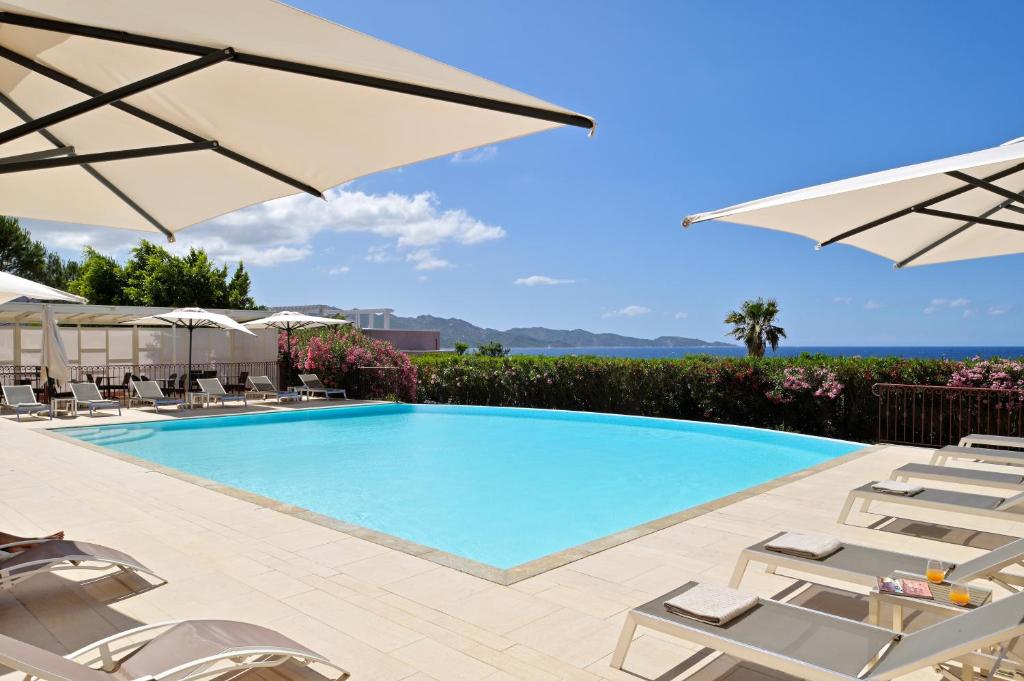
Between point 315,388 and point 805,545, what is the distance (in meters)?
14.9

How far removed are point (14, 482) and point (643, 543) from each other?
252 inches

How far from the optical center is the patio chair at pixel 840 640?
220 centimetres

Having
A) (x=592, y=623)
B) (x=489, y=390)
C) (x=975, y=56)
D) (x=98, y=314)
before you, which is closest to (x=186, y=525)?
(x=592, y=623)

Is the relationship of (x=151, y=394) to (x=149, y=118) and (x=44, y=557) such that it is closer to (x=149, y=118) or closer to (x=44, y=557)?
(x=44, y=557)

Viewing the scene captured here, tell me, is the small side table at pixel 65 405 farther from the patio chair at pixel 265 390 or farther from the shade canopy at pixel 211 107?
the shade canopy at pixel 211 107

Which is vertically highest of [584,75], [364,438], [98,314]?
[584,75]

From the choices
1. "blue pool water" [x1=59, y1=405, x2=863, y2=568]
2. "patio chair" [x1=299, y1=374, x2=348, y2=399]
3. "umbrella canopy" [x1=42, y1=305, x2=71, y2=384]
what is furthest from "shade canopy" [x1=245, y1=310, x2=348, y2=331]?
"umbrella canopy" [x1=42, y1=305, x2=71, y2=384]

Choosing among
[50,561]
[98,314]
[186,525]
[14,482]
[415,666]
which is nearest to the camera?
[415,666]

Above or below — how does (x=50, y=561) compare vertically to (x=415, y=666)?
above

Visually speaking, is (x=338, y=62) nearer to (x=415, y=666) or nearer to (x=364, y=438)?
(x=415, y=666)

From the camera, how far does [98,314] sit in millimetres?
16234

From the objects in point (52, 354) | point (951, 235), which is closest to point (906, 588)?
point (951, 235)

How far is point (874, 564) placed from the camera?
357 centimetres

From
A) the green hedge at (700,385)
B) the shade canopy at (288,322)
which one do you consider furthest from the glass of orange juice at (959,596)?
the shade canopy at (288,322)
